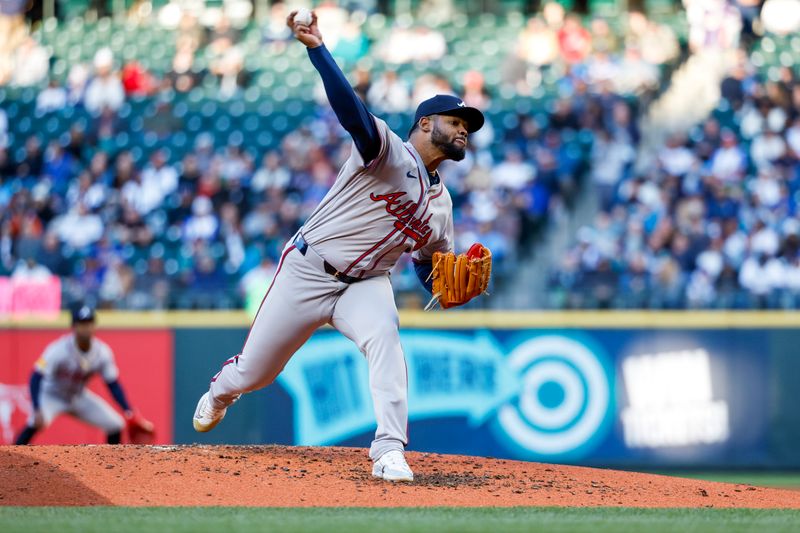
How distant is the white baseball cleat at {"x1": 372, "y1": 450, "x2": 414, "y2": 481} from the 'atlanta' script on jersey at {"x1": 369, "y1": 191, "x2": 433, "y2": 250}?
3.29 feet

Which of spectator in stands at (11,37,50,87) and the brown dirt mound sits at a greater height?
spectator in stands at (11,37,50,87)

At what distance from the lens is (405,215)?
5.70 metres

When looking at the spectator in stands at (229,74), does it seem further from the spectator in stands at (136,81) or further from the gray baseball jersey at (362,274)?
the gray baseball jersey at (362,274)

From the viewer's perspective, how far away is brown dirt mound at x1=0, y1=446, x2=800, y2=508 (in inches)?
209

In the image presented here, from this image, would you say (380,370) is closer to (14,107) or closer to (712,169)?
(712,169)

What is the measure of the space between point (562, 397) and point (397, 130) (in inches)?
192

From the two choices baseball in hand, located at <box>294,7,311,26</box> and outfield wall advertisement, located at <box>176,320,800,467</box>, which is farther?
outfield wall advertisement, located at <box>176,320,800,467</box>

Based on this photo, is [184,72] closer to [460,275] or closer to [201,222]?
[201,222]

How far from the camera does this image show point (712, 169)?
13188 millimetres

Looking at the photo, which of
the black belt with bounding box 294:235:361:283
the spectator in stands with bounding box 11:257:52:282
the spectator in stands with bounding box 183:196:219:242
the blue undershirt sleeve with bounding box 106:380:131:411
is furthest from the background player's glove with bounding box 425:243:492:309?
the spectator in stands with bounding box 183:196:219:242

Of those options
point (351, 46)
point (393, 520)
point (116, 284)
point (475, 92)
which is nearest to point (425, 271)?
point (393, 520)

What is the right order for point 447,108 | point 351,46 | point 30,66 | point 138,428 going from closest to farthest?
1. point 447,108
2. point 138,428
3. point 351,46
4. point 30,66

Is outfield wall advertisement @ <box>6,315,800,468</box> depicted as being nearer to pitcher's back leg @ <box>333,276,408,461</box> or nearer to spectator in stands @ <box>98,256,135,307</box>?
spectator in stands @ <box>98,256,135,307</box>

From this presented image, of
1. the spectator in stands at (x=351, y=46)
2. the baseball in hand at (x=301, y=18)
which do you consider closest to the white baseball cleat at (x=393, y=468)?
the baseball in hand at (x=301, y=18)
